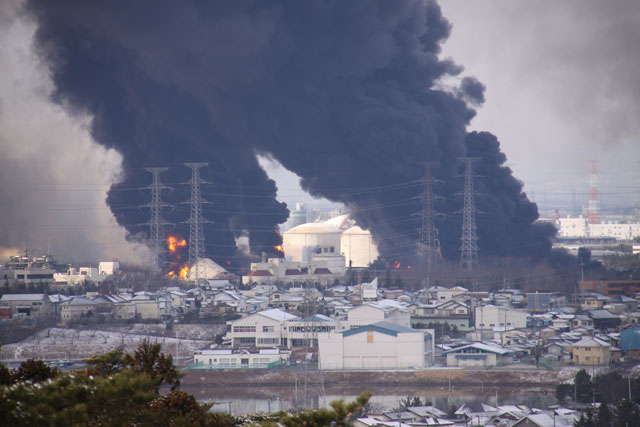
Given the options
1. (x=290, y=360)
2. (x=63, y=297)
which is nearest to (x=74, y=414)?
(x=290, y=360)

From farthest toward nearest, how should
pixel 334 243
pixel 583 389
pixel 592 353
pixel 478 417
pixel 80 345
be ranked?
pixel 334 243 < pixel 80 345 < pixel 592 353 < pixel 583 389 < pixel 478 417

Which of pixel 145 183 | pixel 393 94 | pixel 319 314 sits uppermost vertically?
pixel 393 94

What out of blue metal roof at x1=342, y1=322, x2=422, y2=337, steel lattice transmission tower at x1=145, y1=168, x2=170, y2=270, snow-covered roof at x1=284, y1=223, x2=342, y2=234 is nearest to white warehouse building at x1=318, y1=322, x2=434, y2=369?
blue metal roof at x1=342, y1=322, x2=422, y2=337

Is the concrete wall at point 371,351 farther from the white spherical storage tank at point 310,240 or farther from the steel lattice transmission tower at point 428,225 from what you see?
the white spherical storage tank at point 310,240

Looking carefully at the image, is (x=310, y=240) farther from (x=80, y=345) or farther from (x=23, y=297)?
(x=80, y=345)

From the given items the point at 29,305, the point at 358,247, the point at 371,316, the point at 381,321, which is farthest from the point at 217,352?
the point at 358,247

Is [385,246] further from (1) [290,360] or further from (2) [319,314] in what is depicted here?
(1) [290,360]

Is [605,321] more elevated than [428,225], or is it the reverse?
[428,225]

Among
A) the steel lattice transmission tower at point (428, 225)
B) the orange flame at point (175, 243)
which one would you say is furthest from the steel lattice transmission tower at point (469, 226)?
the orange flame at point (175, 243)
